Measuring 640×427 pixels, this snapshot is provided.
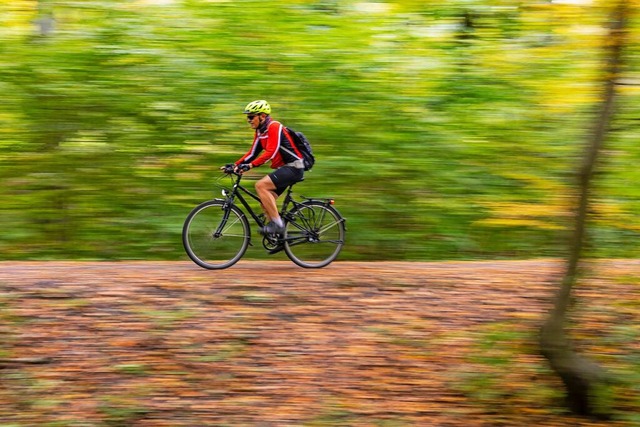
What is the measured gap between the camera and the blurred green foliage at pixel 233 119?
37.6 ft

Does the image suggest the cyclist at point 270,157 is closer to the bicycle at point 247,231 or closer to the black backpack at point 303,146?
the black backpack at point 303,146

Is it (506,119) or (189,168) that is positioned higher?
(506,119)

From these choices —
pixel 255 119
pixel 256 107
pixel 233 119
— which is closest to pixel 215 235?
pixel 255 119

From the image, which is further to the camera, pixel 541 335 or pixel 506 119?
pixel 506 119

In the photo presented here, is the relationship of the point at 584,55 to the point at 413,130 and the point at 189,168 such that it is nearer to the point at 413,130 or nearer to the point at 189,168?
the point at 413,130

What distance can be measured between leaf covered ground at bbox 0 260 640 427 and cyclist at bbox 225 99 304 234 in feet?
3.10

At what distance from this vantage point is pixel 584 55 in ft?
18.3

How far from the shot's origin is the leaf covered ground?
5.80 meters

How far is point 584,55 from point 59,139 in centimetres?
814

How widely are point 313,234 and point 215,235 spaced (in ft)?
3.78

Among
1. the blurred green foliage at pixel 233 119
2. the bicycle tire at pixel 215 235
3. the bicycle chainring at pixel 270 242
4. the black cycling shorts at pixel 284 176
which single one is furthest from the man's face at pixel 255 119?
the blurred green foliage at pixel 233 119

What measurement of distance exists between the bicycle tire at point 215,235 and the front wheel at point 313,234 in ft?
1.78

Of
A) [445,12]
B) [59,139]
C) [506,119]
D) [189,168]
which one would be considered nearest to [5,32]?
[59,139]

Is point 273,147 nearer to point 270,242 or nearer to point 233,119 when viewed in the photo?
point 270,242
